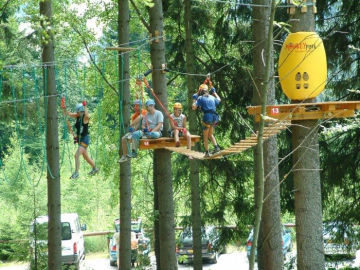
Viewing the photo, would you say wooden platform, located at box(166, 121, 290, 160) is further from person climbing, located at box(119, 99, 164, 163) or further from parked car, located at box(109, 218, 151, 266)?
parked car, located at box(109, 218, 151, 266)

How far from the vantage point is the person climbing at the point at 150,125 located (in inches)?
459

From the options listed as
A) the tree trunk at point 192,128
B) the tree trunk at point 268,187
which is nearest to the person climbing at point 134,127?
the tree trunk at point 268,187

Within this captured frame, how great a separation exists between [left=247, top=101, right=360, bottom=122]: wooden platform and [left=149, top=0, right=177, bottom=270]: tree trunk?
279cm

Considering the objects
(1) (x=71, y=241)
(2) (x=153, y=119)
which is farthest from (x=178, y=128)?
(1) (x=71, y=241)

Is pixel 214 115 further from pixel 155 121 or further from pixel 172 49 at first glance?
pixel 172 49

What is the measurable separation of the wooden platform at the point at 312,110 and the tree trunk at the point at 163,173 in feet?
9.17

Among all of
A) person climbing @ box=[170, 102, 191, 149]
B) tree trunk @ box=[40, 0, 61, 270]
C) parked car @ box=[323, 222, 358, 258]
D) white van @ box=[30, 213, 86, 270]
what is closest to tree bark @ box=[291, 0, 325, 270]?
person climbing @ box=[170, 102, 191, 149]

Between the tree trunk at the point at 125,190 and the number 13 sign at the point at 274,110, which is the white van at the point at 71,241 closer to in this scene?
the tree trunk at the point at 125,190

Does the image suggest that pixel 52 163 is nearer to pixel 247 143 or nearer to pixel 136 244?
pixel 247 143

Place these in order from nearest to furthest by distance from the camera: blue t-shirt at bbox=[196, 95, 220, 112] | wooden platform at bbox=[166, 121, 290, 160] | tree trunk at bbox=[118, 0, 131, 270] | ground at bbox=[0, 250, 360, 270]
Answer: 1. wooden platform at bbox=[166, 121, 290, 160]
2. blue t-shirt at bbox=[196, 95, 220, 112]
3. tree trunk at bbox=[118, 0, 131, 270]
4. ground at bbox=[0, 250, 360, 270]

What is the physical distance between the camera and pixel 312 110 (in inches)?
380

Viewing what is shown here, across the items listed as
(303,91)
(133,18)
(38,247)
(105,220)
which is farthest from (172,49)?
(105,220)

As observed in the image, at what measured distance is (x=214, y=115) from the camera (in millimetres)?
11867

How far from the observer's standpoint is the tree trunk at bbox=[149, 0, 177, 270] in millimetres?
11961
